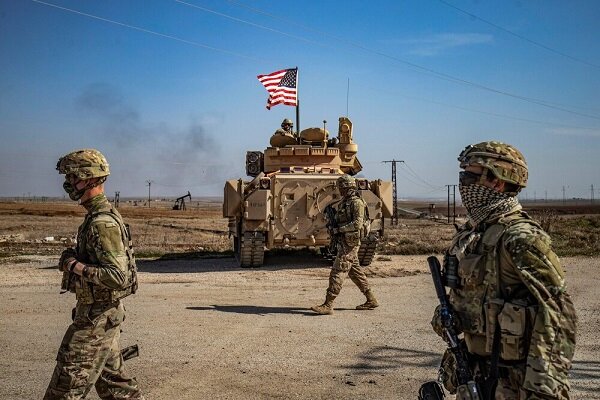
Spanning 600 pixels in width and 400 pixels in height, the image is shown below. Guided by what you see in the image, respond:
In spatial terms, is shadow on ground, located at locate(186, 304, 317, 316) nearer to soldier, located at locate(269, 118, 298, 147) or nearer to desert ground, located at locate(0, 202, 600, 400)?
desert ground, located at locate(0, 202, 600, 400)

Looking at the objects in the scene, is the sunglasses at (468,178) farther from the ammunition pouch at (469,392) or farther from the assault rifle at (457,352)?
the ammunition pouch at (469,392)

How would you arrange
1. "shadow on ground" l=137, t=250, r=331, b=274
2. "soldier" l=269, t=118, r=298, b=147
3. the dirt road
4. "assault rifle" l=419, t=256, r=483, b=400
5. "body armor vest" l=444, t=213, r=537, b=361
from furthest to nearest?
"soldier" l=269, t=118, r=298, b=147 → "shadow on ground" l=137, t=250, r=331, b=274 → the dirt road → "assault rifle" l=419, t=256, r=483, b=400 → "body armor vest" l=444, t=213, r=537, b=361

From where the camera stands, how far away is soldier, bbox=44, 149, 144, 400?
3727mm

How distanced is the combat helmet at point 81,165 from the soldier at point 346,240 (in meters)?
4.87

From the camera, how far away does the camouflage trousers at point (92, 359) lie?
370cm

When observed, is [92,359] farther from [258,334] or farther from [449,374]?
[258,334]


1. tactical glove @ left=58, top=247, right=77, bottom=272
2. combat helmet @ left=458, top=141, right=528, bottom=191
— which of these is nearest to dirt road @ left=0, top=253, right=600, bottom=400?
tactical glove @ left=58, top=247, right=77, bottom=272

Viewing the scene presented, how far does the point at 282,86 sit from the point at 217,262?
241 inches

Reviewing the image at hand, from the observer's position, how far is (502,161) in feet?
10.0

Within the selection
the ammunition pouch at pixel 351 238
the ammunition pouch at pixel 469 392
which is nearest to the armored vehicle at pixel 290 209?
the ammunition pouch at pixel 351 238

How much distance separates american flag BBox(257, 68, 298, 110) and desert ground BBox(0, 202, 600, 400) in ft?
21.5

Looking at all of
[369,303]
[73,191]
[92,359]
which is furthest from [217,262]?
[92,359]

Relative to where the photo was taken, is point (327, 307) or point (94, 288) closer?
point (94, 288)

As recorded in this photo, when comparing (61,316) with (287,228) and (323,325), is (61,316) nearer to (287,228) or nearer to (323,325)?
(323,325)
